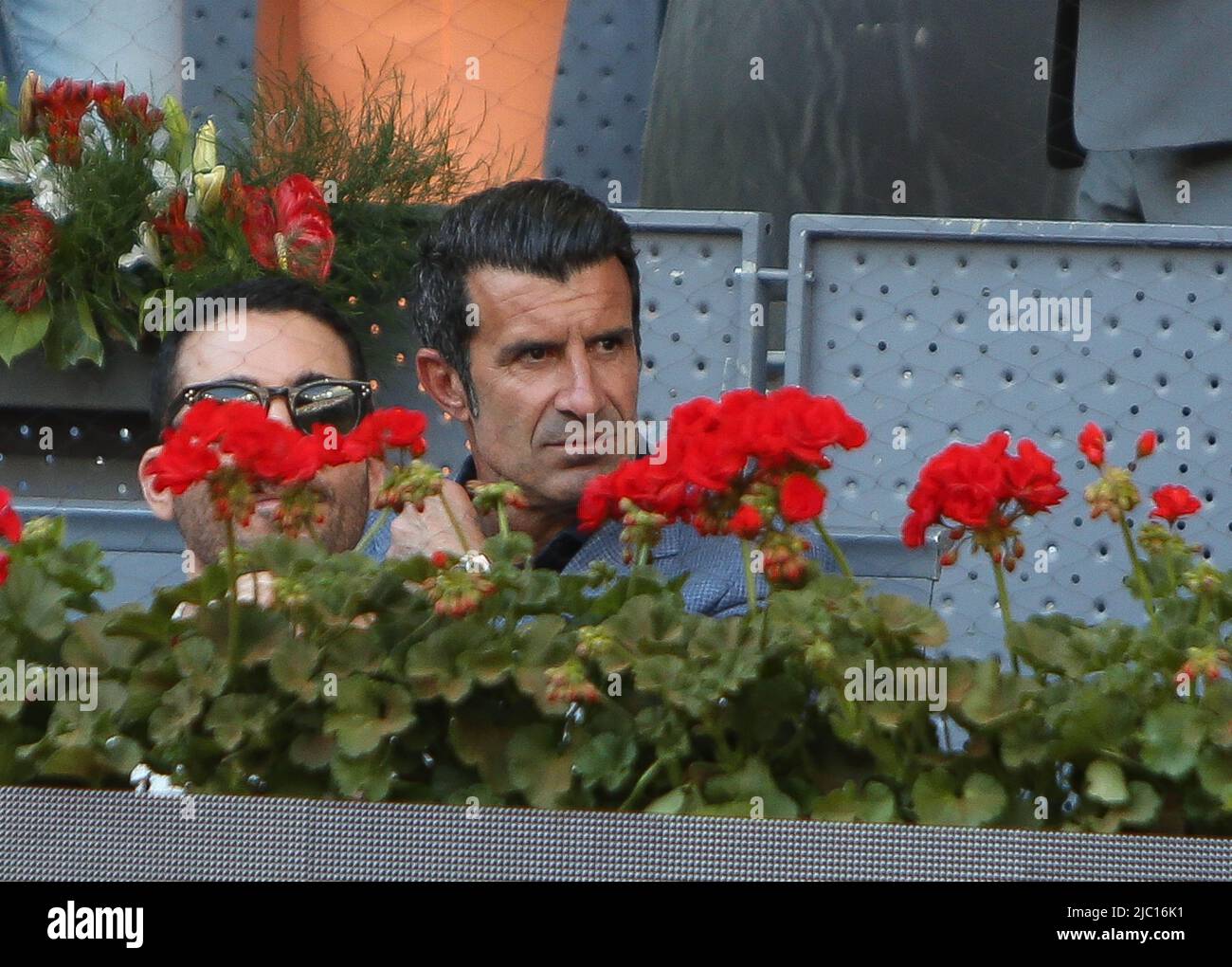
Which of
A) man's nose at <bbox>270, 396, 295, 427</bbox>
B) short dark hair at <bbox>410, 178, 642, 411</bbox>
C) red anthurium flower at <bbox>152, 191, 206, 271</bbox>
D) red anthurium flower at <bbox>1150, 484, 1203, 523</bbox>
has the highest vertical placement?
red anthurium flower at <bbox>152, 191, 206, 271</bbox>

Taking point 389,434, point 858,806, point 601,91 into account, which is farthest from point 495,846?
point 601,91

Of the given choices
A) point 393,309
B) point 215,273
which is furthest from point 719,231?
point 215,273

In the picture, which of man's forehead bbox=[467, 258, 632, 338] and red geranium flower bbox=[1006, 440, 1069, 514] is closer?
red geranium flower bbox=[1006, 440, 1069, 514]

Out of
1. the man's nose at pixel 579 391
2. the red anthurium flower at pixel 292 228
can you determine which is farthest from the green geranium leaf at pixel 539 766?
the red anthurium flower at pixel 292 228

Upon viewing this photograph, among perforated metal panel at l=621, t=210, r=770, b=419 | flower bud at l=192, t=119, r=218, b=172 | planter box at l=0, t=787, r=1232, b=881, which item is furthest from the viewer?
flower bud at l=192, t=119, r=218, b=172

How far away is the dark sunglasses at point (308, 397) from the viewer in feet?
5.89

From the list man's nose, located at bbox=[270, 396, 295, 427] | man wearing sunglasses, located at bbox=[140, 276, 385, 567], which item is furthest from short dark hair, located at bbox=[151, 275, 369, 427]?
man's nose, located at bbox=[270, 396, 295, 427]

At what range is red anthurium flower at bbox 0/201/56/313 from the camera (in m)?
2.07

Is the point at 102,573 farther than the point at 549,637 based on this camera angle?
Yes

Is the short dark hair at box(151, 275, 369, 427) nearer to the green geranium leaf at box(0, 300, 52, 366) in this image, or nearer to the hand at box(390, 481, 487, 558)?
the green geranium leaf at box(0, 300, 52, 366)

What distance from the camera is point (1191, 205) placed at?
2.17 m
